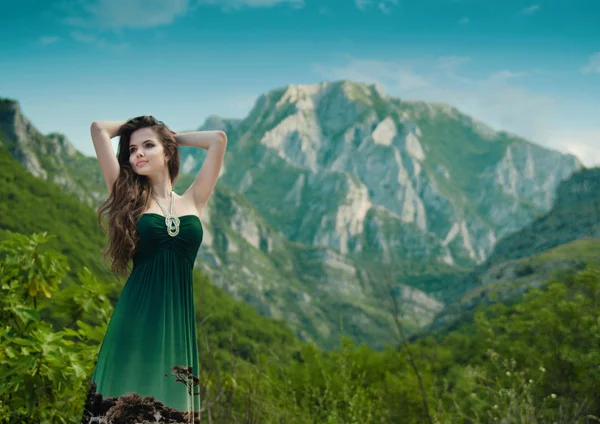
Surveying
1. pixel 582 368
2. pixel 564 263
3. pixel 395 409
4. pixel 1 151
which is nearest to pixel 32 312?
pixel 395 409

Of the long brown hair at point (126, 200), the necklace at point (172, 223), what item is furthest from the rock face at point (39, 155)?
the necklace at point (172, 223)

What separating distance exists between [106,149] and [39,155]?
517 ft

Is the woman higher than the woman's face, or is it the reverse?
the woman's face

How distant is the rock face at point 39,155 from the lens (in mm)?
131500

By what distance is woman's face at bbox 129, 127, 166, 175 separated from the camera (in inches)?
140

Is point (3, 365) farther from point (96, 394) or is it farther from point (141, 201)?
point (141, 201)

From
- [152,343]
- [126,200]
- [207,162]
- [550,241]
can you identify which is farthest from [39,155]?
[152,343]

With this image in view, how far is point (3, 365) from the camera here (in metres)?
3.80

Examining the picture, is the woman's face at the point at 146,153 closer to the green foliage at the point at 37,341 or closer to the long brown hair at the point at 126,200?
the long brown hair at the point at 126,200

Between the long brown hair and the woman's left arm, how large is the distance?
0.53ft

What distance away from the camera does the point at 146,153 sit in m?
3.57

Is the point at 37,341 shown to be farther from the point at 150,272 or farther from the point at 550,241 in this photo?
the point at 550,241

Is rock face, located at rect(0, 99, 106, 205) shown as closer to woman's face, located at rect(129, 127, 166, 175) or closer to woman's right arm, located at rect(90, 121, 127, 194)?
woman's right arm, located at rect(90, 121, 127, 194)

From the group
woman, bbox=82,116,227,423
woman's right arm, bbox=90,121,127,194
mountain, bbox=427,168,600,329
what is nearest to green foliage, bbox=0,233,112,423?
woman, bbox=82,116,227,423
